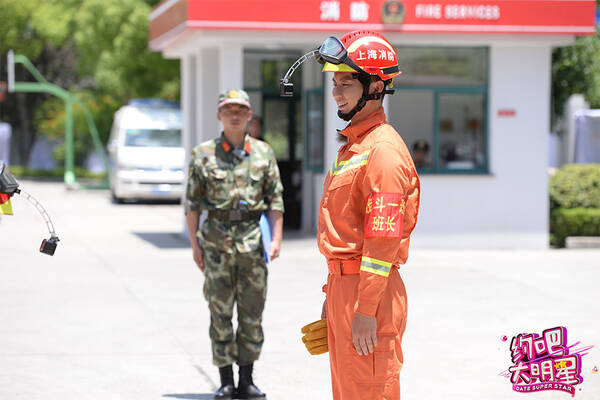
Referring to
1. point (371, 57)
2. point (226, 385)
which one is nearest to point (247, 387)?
point (226, 385)

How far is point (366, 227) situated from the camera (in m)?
3.85

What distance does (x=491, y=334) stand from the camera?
840 cm

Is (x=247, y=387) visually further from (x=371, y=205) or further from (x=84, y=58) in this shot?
(x=84, y=58)

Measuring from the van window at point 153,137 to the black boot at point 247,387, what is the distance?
19665 mm

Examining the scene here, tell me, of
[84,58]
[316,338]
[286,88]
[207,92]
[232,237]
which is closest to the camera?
[316,338]

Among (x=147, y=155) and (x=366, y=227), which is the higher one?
(x=366, y=227)

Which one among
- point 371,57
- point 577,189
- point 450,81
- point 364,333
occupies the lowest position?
point 577,189

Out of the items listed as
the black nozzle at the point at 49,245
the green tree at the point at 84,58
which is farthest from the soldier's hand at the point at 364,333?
the green tree at the point at 84,58

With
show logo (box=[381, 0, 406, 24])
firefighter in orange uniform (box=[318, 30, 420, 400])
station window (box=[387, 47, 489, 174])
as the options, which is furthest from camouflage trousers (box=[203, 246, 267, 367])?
station window (box=[387, 47, 489, 174])

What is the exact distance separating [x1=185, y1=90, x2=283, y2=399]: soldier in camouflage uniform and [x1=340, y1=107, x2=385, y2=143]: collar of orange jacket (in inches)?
93.4

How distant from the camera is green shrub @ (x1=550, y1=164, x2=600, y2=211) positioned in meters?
15.8

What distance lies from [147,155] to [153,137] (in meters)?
0.88

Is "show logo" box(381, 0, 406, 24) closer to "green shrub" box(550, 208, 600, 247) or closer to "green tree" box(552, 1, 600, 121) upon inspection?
"green shrub" box(550, 208, 600, 247)

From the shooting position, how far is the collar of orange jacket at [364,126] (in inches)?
161
